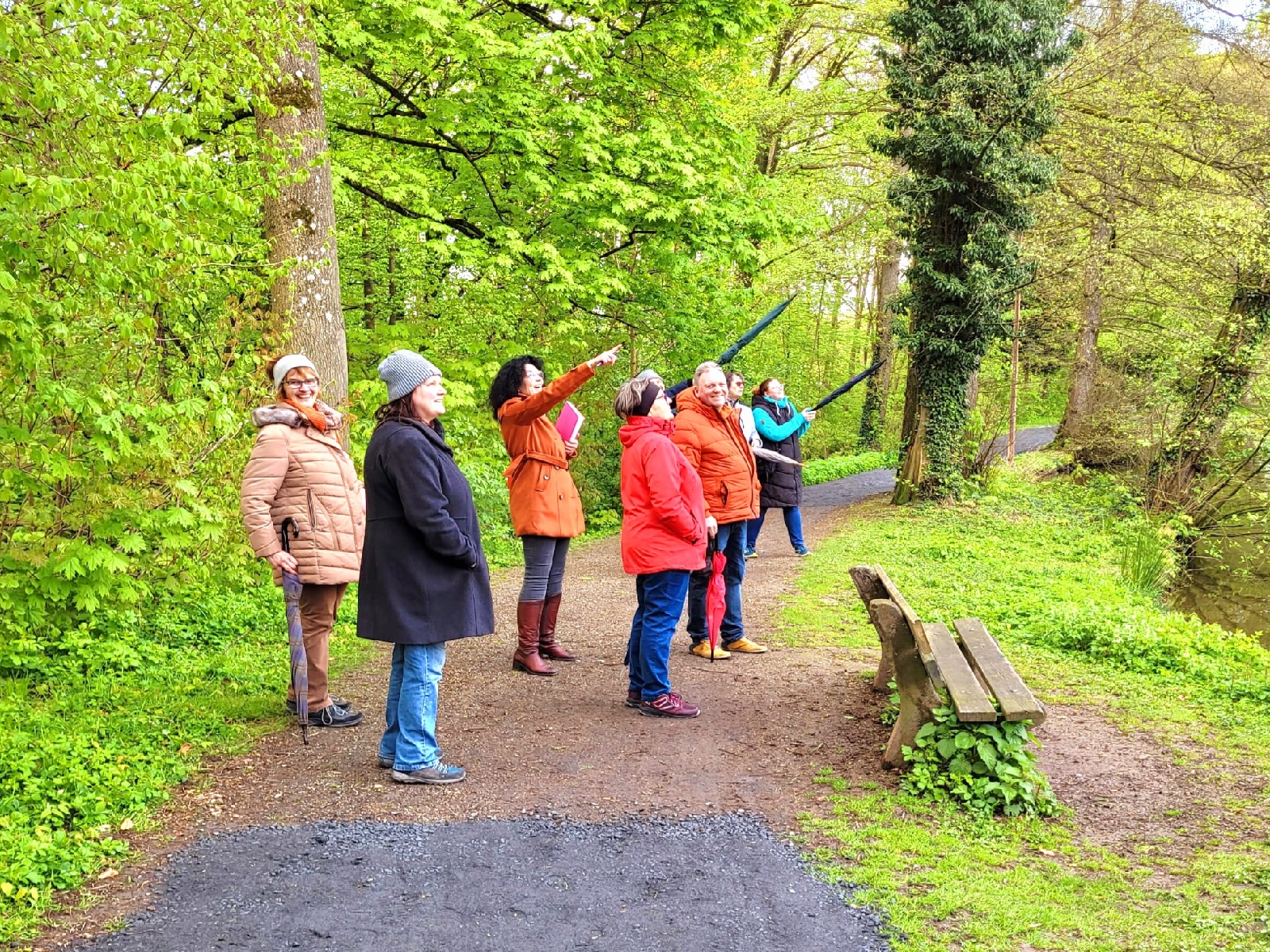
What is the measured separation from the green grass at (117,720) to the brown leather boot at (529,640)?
1.39 m

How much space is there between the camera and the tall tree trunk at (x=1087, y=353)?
18797mm

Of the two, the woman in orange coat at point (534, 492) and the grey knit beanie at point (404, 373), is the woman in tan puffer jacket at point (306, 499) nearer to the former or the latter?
the grey knit beanie at point (404, 373)

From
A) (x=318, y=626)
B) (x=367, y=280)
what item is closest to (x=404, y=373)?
(x=318, y=626)

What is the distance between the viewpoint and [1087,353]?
2200 centimetres

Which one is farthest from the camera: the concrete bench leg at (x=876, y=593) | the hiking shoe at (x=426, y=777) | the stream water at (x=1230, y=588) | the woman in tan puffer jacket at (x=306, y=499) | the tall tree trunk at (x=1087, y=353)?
the tall tree trunk at (x=1087, y=353)

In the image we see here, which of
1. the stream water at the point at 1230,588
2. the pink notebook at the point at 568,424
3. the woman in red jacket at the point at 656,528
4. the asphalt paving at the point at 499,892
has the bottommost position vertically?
the stream water at the point at 1230,588

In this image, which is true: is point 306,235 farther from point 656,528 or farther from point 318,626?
point 656,528

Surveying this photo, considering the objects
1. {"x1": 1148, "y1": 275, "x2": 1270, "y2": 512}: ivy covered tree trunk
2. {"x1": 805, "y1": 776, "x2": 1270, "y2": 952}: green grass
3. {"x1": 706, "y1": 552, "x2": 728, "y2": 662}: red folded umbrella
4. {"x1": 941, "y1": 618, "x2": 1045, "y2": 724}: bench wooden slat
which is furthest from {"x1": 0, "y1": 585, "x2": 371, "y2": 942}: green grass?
{"x1": 1148, "y1": 275, "x2": 1270, "y2": 512}: ivy covered tree trunk

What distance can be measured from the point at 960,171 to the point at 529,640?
485 inches

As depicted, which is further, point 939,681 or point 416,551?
point 939,681

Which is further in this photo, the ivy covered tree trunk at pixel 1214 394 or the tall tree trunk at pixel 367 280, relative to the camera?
the ivy covered tree trunk at pixel 1214 394

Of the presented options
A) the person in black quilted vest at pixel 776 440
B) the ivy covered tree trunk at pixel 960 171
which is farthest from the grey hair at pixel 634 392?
the ivy covered tree trunk at pixel 960 171

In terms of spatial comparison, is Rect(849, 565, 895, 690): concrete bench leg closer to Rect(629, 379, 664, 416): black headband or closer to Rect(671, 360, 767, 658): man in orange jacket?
Rect(671, 360, 767, 658): man in orange jacket

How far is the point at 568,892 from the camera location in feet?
12.8
